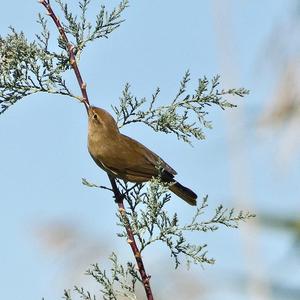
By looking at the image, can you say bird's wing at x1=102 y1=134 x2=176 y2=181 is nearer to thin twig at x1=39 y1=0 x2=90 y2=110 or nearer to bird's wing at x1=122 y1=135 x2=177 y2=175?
bird's wing at x1=122 y1=135 x2=177 y2=175

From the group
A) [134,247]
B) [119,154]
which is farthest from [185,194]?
[134,247]

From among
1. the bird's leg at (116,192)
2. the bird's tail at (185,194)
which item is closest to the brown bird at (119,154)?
the bird's tail at (185,194)

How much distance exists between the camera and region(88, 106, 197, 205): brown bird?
390 centimetres

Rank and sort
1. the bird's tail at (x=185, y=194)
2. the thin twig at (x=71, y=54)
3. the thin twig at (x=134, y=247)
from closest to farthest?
the thin twig at (x=134, y=247)
the thin twig at (x=71, y=54)
the bird's tail at (x=185, y=194)

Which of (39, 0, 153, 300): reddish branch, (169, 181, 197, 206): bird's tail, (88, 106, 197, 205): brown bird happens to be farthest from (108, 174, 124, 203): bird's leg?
(169, 181, 197, 206): bird's tail

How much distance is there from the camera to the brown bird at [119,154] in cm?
390

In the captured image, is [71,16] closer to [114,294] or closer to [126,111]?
[126,111]

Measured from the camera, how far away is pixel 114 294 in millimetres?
3268

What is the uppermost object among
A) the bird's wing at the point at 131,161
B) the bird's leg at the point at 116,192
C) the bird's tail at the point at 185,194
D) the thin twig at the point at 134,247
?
the bird's wing at the point at 131,161

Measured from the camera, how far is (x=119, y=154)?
412 centimetres

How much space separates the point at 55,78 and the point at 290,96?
2012mm

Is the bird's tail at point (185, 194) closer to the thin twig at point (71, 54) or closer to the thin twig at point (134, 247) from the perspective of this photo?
the thin twig at point (134, 247)

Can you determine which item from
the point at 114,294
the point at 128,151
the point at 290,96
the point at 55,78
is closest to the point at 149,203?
the point at 114,294

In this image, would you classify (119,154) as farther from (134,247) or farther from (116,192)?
(134,247)
